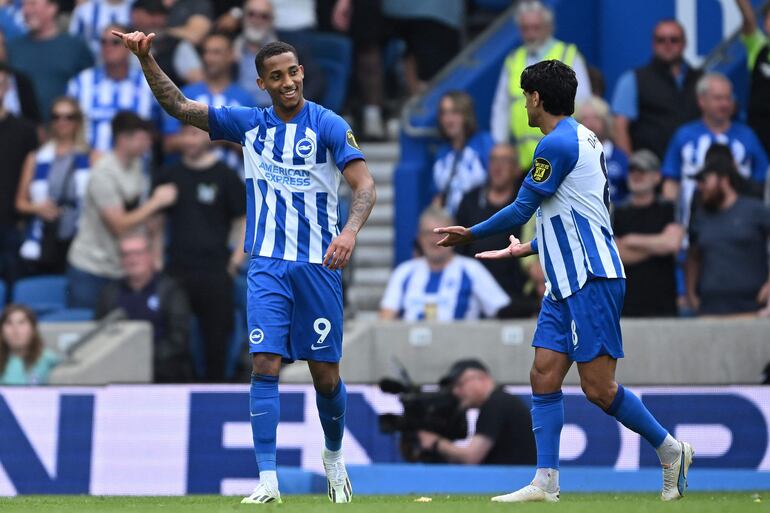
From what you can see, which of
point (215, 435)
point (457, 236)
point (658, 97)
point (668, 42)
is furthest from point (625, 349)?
point (457, 236)

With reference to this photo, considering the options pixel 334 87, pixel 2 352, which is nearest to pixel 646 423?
pixel 2 352

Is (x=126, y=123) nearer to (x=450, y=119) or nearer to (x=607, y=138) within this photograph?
(x=450, y=119)

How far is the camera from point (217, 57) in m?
15.8

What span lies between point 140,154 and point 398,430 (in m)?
4.45

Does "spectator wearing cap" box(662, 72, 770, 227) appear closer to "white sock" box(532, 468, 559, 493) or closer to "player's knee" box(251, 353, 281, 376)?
"white sock" box(532, 468, 559, 493)

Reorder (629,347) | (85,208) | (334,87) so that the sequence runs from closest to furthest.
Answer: (629,347), (85,208), (334,87)

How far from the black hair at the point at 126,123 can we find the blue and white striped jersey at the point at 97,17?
2.11 m

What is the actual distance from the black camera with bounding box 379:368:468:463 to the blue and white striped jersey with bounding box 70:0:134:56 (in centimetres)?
642

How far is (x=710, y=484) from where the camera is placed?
38.5 feet

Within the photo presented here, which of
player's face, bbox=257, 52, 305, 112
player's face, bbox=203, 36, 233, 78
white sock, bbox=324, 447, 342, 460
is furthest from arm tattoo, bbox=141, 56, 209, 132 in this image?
player's face, bbox=203, 36, 233, 78

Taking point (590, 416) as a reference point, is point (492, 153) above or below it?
above

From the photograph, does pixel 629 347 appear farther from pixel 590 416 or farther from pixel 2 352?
pixel 2 352

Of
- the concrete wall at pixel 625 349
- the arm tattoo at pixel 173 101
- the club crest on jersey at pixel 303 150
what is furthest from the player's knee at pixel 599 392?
the concrete wall at pixel 625 349

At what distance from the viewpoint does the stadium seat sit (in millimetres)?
17406
